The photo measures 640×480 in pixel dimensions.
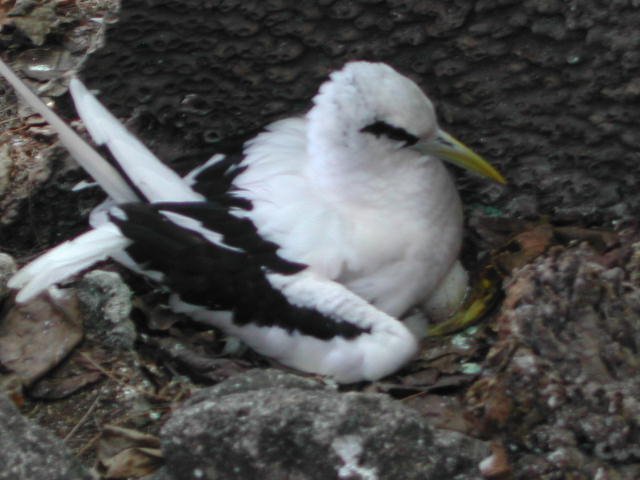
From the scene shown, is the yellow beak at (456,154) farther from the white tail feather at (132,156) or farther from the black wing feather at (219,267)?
the white tail feather at (132,156)

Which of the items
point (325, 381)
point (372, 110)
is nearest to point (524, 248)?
point (372, 110)

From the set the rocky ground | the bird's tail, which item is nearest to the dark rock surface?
the rocky ground

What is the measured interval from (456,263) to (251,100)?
929 mm

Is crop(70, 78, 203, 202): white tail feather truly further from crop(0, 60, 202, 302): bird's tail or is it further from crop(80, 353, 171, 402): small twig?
crop(80, 353, 171, 402): small twig

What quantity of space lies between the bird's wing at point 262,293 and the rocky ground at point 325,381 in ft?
0.38

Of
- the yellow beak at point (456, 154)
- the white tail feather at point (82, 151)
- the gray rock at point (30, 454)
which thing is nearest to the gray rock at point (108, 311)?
the white tail feather at point (82, 151)

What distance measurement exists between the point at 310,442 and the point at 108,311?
111 centimetres

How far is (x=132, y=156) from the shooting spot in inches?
135

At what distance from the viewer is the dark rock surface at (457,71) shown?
3346 millimetres

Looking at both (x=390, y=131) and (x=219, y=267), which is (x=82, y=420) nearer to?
(x=219, y=267)

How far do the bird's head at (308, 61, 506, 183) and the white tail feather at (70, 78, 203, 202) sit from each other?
0.47 m

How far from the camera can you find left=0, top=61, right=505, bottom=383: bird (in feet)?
10.5

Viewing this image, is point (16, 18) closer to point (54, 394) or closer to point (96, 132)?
point (96, 132)

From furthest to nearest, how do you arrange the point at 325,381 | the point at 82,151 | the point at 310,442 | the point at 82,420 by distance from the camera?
the point at 82,151 → the point at 325,381 → the point at 82,420 → the point at 310,442
